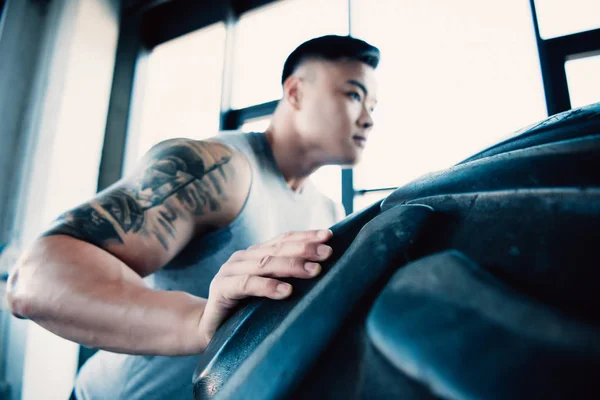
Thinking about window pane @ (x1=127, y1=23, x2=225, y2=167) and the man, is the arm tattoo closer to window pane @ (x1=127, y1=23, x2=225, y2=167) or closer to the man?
the man

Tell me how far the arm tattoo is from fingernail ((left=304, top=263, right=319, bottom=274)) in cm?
36

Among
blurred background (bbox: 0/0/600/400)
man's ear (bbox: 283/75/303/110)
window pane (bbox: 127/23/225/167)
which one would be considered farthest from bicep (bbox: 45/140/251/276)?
window pane (bbox: 127/23/225/167)

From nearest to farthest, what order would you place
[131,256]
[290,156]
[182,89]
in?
1. [131,256]
2. [290,156]
3. [182,89]

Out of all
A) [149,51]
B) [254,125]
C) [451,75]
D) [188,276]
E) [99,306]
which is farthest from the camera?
[149,51]

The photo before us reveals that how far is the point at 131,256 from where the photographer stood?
52 cm

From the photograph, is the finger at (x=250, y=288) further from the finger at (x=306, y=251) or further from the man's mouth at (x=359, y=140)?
the man's mouth at (x=359, y=140)

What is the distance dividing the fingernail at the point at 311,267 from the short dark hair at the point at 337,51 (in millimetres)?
913

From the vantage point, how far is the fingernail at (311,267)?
26 cm

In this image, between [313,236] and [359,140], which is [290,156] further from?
[313,236]

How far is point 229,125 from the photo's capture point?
194cm

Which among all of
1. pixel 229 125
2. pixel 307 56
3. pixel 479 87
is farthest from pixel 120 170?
pixel 479 87

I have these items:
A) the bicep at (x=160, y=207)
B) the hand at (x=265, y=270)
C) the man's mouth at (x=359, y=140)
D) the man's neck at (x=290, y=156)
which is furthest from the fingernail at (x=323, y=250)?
the man's mouth at (x=359, y=140)

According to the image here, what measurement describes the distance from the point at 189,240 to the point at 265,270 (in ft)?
1.18

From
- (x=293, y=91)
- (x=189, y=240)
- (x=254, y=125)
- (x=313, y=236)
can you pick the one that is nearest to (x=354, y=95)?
(x=293, y=91)
